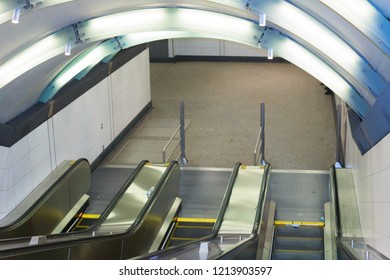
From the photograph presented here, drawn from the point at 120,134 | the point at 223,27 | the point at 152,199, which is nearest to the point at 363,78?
the point at 223,27

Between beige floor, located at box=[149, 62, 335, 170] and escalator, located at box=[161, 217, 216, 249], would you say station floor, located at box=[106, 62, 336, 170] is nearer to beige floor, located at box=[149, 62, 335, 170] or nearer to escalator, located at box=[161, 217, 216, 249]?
beige floor, located at box=[149, 62, 335, 170]

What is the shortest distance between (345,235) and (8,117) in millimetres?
5102

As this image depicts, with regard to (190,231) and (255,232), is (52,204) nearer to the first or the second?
(190,231)

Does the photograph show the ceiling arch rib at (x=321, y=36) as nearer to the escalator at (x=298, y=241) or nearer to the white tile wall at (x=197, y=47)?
the escalator at (x=298, y=241)

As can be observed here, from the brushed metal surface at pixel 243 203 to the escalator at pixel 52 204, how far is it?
2541 mm

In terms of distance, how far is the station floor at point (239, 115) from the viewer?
47.6ft

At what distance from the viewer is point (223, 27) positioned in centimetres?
933

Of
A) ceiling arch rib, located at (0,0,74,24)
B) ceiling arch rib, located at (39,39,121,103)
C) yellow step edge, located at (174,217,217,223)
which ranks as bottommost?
yellow step edge, located at (174,217,217,223)

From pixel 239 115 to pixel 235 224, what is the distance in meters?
7.18

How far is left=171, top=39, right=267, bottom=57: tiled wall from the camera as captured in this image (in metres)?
22.9

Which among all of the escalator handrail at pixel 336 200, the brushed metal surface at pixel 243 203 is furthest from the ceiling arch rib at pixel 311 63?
the brushed metal surface at pixel 243 203

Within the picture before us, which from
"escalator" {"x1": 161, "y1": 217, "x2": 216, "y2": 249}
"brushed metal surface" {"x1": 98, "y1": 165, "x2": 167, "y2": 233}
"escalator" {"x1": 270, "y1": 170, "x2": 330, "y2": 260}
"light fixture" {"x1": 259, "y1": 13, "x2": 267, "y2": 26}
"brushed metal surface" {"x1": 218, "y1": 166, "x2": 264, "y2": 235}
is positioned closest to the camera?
"light fixture" {"x1": 259, "y1": 13, "x2": 267, "y2": 26}

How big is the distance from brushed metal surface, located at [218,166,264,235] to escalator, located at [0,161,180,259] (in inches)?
43.2

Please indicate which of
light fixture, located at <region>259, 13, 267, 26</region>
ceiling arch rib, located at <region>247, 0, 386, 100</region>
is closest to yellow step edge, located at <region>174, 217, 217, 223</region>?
ceiling arch rib, located at <region>247, 0, 386, 100</region>
